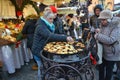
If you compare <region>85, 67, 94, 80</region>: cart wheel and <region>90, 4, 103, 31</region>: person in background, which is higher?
<region>90, 4, 103, 31</region>: person in background

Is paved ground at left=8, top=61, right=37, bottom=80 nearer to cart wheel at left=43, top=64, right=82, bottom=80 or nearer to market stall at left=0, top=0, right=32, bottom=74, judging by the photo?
market stall at left=0, top=0, right=32, bottom=74

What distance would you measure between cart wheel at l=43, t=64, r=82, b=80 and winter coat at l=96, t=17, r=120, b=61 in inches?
33.9

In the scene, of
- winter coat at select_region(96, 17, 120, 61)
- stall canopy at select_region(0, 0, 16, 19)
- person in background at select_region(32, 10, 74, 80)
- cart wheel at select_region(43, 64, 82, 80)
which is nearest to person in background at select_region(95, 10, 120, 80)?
winter coat at select_region(96, 17, 120, 61)

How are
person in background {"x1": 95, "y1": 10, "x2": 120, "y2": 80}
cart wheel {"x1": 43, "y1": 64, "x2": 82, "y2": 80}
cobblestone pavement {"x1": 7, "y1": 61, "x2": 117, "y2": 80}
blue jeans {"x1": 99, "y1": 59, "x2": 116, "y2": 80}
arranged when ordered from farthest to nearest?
1. cobblestone pavement {"x1": 7, "y1": 61, "x2": 117, "y2": 80}
2. blue jeans {"x1": 99, "y1": 59, "x2": 116, "y2": 80}
3. person in background {"x1": 95, "y1": 10, "x2": 120, "y2": 80}
4. cart wheel {"x1": 43, "y1": 64, "x2": 82, "y2": 80}

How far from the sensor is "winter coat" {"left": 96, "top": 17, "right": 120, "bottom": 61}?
14.1 feet

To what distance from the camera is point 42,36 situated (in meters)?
4.20

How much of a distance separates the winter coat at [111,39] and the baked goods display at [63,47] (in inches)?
16.2

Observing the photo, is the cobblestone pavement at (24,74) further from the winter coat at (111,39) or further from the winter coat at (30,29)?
the winter coat at (111,39)

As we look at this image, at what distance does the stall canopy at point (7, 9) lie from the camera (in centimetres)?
702

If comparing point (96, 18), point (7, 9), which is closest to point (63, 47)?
point (96, 18)

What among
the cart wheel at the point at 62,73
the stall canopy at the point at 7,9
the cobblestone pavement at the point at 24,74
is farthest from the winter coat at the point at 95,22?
the stall canopy at the point at 7,9

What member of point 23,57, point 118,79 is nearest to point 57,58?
point 118,79

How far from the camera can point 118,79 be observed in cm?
555

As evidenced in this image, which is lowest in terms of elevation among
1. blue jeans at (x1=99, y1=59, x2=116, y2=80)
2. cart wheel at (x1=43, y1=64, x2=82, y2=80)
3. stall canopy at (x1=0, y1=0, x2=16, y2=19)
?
blue jeans at (x1=99, y1=59, x2=116, y2=80)
